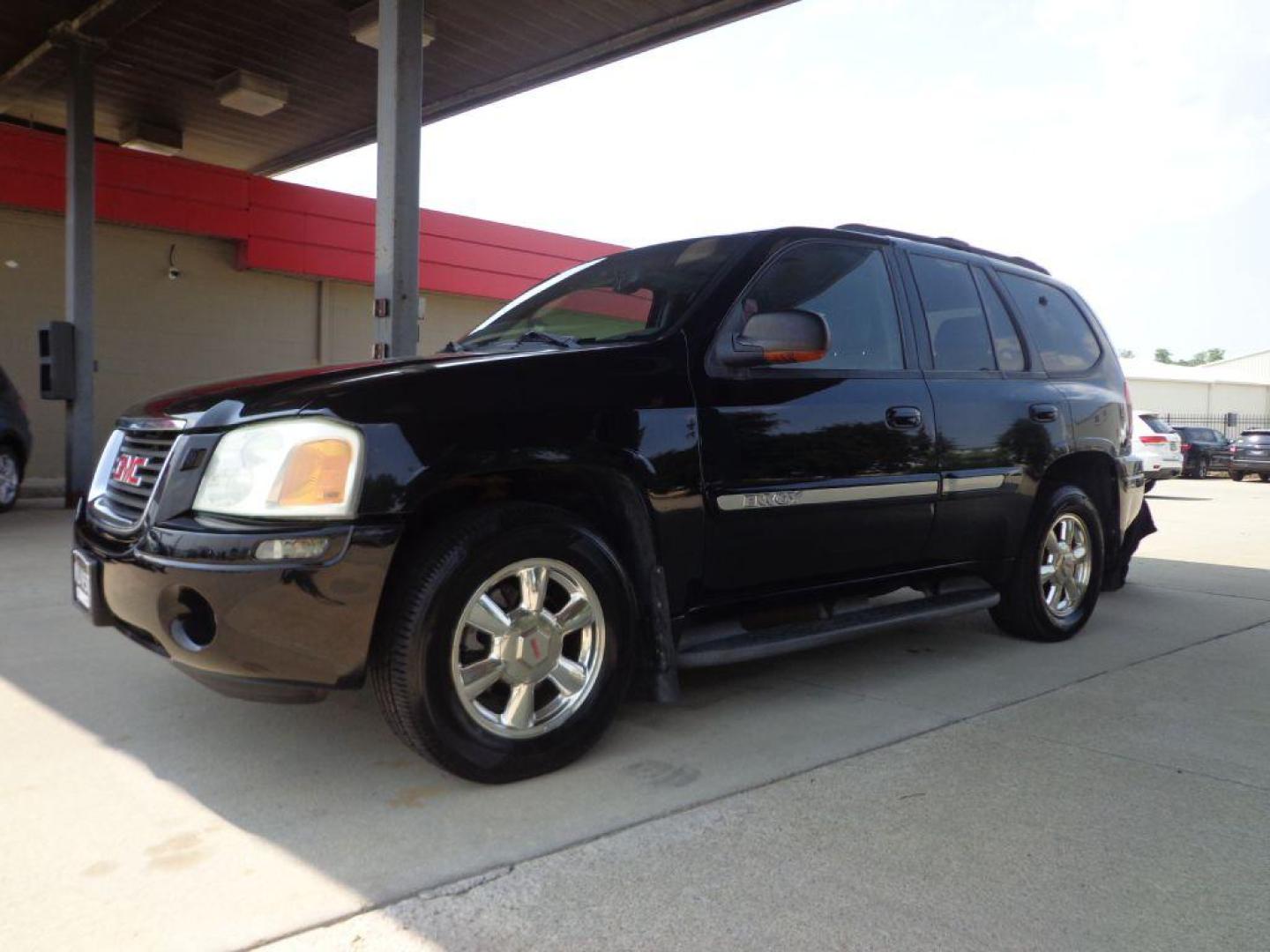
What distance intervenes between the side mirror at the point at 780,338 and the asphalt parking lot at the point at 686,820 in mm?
1301

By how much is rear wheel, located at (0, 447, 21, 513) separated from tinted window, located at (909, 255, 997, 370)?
8.58m

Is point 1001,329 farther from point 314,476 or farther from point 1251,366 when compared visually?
point 1251,366

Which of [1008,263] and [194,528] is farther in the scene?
[1008,263]

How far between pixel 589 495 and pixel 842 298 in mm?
1461

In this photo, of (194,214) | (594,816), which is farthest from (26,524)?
(594,816)

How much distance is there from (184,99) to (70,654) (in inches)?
428

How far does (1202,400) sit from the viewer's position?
4678 cm

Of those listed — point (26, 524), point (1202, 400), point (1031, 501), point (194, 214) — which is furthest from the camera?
point (1202, 400)

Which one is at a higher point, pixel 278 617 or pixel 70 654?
pixel 278 617

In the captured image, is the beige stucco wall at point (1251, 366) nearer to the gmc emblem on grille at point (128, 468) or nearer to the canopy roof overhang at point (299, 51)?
the canopy roof overhang at point (299, 51)

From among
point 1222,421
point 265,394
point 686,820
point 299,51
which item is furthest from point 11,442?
point 1222,421

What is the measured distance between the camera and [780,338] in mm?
3371

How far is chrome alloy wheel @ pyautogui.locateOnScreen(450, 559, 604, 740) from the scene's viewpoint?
289cm

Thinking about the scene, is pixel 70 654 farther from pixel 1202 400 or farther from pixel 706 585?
pixel 1202 400
